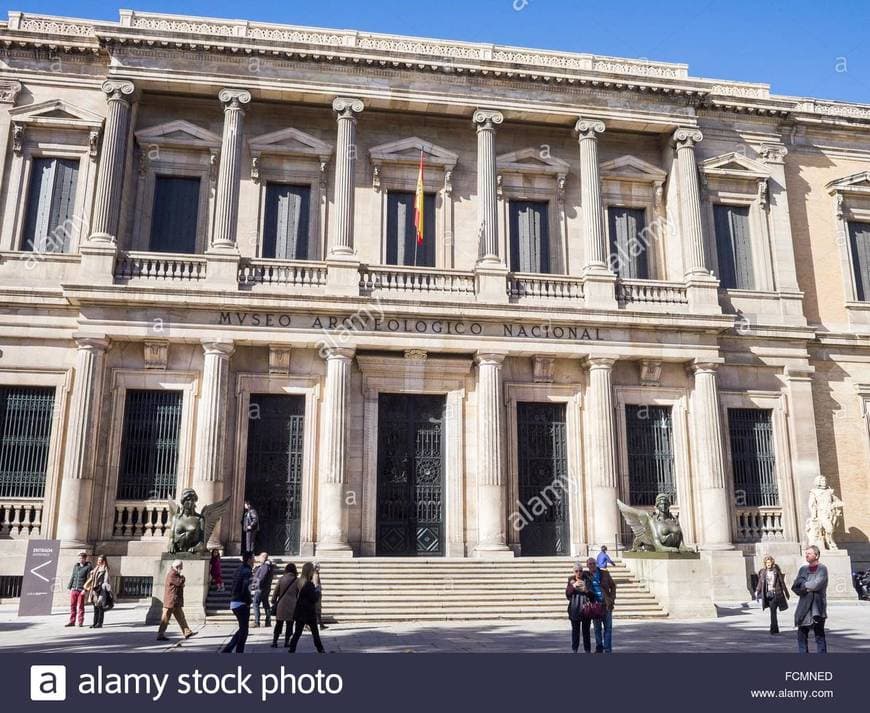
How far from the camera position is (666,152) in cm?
2519

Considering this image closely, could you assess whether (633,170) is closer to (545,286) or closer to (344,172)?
(545,286)

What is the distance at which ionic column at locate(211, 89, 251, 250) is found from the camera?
21.5m

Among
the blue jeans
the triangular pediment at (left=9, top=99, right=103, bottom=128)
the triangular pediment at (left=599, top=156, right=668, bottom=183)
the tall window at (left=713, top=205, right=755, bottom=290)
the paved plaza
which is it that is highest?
the triangular pediment at (left=9, top=99, right=103, bottom=128)

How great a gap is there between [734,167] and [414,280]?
1169 cm

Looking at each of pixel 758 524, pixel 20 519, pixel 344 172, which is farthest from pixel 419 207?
pixel 758 524

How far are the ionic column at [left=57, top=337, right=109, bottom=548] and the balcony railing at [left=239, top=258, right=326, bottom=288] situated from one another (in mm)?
4215

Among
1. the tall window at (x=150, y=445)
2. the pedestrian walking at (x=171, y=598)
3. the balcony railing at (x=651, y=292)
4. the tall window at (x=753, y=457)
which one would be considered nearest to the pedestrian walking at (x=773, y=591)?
the tall window at (x=753, y=457)

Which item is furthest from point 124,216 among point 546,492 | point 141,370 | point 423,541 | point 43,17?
point 546,492

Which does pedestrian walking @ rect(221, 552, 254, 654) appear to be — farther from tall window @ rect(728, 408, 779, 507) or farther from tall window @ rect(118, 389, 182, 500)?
tall window @ rect(728, 408, 779, 507)

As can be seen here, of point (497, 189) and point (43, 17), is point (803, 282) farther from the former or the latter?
point (43, 17)

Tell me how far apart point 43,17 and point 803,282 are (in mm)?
25311

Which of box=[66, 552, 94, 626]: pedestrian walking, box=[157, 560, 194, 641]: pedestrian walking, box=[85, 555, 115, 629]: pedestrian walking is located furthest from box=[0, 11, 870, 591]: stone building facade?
box=[157, 560, 194, 641]: pedestrian walking

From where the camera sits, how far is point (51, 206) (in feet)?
72.6
